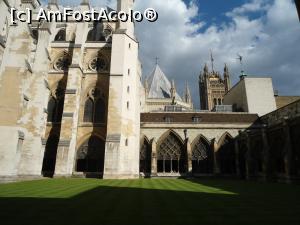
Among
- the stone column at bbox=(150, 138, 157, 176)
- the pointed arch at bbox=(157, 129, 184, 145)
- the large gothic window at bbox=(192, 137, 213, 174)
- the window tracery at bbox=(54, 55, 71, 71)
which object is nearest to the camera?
the stone column at bbox=(150, 138, 157, 176)

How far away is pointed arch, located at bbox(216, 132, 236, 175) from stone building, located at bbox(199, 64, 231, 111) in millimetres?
37976

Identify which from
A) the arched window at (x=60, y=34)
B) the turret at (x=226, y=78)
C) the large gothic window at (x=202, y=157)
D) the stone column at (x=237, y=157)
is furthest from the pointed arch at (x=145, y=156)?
the turret at (x=226, y=78)

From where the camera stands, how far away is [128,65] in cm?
2564

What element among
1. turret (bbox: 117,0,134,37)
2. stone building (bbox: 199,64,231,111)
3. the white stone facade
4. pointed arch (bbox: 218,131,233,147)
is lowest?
pointed arch (bbox: 218,131,233,147)

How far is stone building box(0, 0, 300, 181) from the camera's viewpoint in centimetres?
1645

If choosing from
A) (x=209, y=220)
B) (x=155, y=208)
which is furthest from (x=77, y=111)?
(x=209, y=220)

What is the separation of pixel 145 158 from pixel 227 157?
10.1 meters

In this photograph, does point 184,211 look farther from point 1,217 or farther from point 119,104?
point 119,104

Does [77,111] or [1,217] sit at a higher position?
[77,111]

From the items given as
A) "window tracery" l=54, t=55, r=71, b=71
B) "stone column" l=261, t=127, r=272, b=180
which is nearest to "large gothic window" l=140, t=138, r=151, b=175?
"stone column" l=261, t=127, r=272, b=180

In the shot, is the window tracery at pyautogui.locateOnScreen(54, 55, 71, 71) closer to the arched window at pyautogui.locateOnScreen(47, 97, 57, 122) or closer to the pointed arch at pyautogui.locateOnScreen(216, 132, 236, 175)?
the arched window at pyautogui.locateOnScreen(47, 97, 57, 122)

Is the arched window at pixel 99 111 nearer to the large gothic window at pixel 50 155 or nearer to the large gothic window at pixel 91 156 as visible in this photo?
the large gothic window at pixel 91 156

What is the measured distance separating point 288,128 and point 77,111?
20355mm

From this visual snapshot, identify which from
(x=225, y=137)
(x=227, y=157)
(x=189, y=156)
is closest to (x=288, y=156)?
(x=227, y=157)
